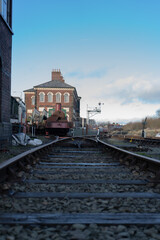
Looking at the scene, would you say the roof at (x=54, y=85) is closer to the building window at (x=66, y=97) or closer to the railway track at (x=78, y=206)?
the building window at (x=66, y=97)

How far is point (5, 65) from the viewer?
9578 mm

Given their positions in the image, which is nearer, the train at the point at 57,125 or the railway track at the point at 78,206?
the railway track at the point at 78,206

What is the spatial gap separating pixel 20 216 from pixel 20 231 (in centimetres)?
23

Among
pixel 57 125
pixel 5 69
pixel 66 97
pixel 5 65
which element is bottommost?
pixel 57 125

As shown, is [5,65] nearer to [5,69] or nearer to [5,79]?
[5,69]

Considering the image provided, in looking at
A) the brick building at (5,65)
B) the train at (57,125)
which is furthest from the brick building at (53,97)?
the brick building at (5,65)

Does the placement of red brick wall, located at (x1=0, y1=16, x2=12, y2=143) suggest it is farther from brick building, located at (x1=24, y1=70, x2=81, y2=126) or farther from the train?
brick building, located at (x1=24, y1=70, x2=81, y2=126)

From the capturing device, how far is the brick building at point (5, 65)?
29.6 ft

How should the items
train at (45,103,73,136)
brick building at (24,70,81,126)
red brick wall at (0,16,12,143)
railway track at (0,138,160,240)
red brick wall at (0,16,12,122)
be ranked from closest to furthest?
railway track at (0,138,160,240), red brick wall at (0,16,12,143), red brick wall at (0,16,12,122), train at (45,103,73,136), brick building at (24,70,81,126)

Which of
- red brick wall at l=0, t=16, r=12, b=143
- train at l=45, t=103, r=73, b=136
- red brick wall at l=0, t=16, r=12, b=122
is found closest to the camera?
red brick wall at l=0, t=16, r=12, b=143

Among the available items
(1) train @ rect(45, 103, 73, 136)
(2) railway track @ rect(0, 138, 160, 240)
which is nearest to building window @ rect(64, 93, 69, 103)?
(1) train @ rect(45, 103, 73, 136)

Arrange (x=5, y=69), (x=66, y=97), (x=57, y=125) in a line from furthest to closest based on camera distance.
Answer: (x=66, y=97), (x=57, y=125), (x=5, y=69)

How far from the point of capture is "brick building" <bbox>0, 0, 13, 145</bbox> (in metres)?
9.02

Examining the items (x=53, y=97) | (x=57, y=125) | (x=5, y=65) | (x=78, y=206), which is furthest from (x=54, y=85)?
(x=78, y=206)
